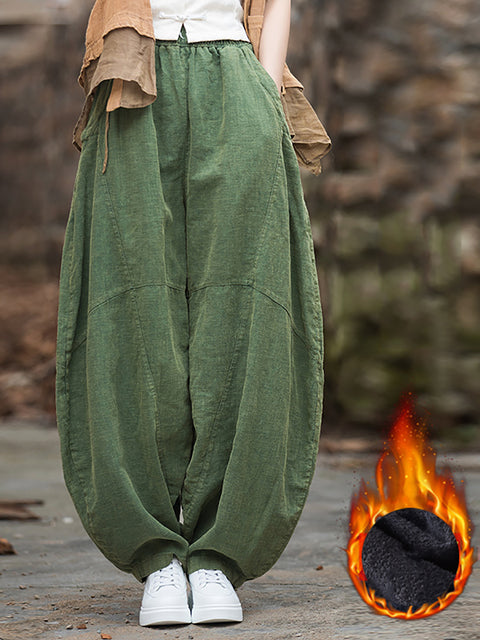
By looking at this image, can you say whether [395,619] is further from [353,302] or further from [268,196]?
[353,302]

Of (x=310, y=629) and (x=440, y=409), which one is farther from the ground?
(x=310, y=629)

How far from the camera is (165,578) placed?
168cm

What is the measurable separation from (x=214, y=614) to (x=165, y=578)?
0.11m

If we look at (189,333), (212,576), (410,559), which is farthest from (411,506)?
(189,333)

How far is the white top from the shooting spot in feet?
5.66

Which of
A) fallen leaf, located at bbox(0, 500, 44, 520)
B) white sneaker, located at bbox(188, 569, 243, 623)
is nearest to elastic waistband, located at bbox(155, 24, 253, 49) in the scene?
white sneaker, located at bbox(188, 569, 243, 623)

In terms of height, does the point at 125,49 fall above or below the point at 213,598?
above

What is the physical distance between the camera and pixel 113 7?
1710 millimetres

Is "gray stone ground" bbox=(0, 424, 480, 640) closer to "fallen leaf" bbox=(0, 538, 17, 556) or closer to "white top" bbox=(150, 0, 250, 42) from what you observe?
"fallen leaf" bbox=(0, 538, 17, 556)

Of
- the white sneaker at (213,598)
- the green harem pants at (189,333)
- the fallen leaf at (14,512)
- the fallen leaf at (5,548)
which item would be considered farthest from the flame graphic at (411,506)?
the fallen leaf at (14,512)

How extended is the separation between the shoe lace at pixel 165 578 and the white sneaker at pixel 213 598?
0.10ft

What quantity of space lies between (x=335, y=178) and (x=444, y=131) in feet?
1.57

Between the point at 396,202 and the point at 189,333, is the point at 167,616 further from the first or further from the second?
the point at 396,202

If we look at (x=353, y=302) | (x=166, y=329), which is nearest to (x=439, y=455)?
(x=353, y=302)
